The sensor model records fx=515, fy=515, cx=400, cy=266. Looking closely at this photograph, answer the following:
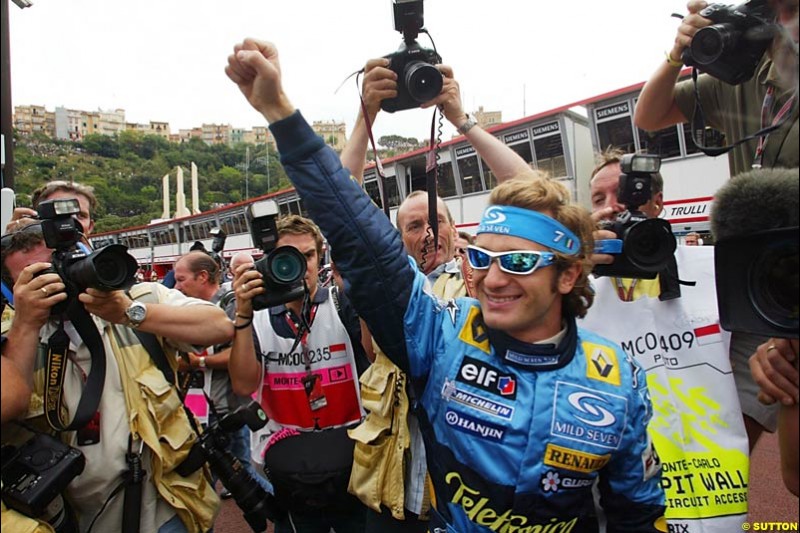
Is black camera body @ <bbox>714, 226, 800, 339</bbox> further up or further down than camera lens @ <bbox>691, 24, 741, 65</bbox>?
further down

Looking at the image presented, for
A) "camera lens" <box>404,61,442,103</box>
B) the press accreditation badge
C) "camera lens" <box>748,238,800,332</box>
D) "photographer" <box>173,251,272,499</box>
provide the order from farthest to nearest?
"photographer" <box>173,251,272,499</box>, the press accreditation badge, "camera lens" <box>404,61,442,103</box>, "camera lens" <box>748,238,800,332</box>

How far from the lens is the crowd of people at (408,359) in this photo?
134 centimetres

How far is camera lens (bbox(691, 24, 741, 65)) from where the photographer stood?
5.07ft

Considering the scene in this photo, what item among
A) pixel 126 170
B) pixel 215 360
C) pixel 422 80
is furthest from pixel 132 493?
pixel 126 170

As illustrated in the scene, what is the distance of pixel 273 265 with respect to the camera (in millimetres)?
2152

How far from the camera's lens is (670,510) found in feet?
5.36

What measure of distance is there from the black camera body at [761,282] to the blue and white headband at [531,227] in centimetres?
45

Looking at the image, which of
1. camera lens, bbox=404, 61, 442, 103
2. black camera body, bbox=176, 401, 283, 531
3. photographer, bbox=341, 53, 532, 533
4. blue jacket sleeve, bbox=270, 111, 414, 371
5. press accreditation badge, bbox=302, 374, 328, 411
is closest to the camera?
blue jacket sleeve, bbox=270, 111, 414, 371

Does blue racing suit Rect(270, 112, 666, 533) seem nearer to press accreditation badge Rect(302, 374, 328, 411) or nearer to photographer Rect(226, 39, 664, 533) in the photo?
photographer Rect(226, 39, 664, 533)

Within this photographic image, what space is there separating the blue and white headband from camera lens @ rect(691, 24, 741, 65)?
73 centimetres

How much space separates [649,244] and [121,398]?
1968 mm

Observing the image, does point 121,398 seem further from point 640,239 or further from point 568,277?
point 640,239

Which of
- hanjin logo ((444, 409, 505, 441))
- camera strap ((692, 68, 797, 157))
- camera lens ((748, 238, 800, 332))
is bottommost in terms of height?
hanjin logo ((444, 409, 505, 441))

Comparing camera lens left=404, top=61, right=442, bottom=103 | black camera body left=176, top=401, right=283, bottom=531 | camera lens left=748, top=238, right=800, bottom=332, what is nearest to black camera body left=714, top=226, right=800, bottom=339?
camera lens left=748, top=238, right=800, bottom=332
